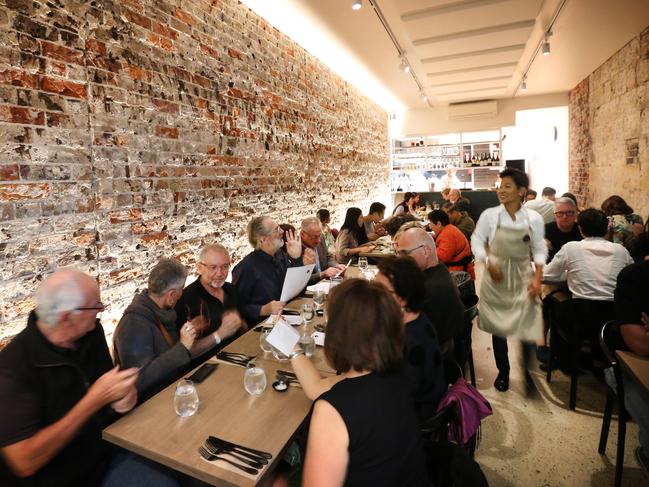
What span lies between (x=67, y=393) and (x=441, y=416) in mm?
1428

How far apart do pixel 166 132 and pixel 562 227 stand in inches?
157

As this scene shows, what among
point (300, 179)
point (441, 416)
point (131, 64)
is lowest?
point (441, 416)

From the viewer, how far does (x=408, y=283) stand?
1834 millimetres

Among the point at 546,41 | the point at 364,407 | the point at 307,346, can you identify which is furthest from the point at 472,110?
the point at 364,407

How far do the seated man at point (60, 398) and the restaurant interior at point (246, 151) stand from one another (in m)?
0.07

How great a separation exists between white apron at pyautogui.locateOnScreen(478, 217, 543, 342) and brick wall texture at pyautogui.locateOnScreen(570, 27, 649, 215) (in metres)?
3.61

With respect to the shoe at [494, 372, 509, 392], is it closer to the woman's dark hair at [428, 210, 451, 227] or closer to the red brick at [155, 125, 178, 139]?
the woman's dark hair at [428, 210, 451, 227]

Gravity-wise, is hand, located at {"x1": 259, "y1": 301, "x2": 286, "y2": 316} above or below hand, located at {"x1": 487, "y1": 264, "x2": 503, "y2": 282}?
below

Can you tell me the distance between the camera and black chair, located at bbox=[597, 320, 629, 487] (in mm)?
1993

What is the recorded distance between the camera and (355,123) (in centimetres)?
791

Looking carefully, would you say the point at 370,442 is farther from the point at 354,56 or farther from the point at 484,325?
the point at 354,56

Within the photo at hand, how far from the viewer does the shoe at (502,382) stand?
3.09m

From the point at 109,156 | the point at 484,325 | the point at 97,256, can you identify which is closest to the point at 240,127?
the point at 109,156

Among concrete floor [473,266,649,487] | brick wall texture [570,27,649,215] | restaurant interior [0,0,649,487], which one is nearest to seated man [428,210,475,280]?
restaurant interior [0,0,649,487]
